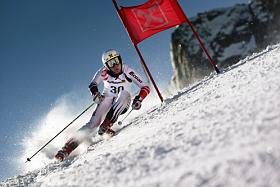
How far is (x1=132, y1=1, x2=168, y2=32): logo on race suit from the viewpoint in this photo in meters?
9.26

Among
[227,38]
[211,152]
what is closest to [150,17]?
[211,152]

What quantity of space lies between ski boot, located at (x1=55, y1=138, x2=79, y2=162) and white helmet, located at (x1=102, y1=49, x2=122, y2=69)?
208 cm

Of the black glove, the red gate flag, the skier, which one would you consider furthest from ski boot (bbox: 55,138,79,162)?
the red gate flag

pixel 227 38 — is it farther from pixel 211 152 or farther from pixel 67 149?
pixel 211 152

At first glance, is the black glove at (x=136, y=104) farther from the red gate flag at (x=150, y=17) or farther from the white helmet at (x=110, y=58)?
the red gate flag at (x=150, y=17)

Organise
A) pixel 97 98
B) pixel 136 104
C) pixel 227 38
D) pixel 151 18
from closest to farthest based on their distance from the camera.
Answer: pixel 136 104 → pixel 97 98 → pixel 151 18 → pixel 227 38

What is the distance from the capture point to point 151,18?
930cm

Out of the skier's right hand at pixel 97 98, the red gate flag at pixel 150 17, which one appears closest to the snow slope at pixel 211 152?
the skier's right hand at pixel 97 98

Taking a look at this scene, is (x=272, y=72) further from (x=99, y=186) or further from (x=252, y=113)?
(x=99, y=186)

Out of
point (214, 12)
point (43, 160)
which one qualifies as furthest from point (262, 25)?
point (43, 160)

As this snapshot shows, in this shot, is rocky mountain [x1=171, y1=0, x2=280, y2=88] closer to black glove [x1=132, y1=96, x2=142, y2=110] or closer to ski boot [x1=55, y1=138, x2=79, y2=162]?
black glove [x1=132, y1=96, x2=142, y2=110]

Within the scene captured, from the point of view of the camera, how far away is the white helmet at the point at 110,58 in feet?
26.7

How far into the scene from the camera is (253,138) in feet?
8.03

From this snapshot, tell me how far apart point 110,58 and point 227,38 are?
78832 millimetres
